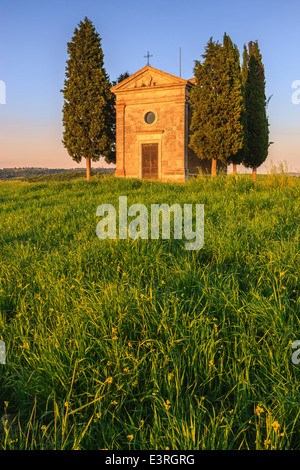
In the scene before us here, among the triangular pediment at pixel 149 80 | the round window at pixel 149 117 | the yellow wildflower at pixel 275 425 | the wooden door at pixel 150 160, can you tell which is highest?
the triangular pediment at pixel 149 80

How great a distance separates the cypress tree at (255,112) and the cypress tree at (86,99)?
34.9ft

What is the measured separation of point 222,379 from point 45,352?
1.16 meters

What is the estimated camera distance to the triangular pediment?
21703mm

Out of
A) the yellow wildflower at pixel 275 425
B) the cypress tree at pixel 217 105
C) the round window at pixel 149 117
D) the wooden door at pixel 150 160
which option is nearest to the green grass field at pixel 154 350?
the yellow wildflower at pixel 275 425

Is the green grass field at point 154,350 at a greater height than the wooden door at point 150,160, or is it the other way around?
the wooden door at point 150,160

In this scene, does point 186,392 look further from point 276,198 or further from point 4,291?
point 276,198

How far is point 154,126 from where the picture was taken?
22.6 meters

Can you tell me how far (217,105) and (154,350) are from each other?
2077cm

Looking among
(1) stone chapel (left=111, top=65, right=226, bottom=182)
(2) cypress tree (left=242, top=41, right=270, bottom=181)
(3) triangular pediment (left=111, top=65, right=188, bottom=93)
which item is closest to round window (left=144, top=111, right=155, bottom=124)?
(1) stone chapel (left=111, top=65, right=226, bottom=182)

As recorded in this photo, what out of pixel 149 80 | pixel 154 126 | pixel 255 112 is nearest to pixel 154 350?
pixel 154 126

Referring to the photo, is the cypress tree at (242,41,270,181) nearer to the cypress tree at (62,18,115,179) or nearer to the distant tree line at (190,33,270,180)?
the distant tree line at (190,33,270,180)

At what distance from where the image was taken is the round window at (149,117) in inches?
894

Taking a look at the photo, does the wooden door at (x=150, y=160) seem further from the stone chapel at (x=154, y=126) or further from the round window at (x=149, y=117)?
the round window at (x=149, y=117)
